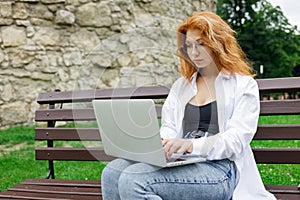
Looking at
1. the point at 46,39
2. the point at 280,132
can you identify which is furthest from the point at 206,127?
the point at 46,39

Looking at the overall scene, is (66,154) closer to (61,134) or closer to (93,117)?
(61,134)

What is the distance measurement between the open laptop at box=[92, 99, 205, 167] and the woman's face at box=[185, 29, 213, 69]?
48 cm

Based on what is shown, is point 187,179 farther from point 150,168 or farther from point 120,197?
point 120,197

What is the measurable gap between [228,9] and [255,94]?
23257 mm

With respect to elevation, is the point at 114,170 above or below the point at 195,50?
below

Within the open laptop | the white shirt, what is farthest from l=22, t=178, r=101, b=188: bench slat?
the open laptop

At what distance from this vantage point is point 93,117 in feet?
9.62

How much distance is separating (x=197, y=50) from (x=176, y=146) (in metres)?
0.50

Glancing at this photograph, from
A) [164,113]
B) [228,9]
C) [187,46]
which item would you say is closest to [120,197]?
[164,113]

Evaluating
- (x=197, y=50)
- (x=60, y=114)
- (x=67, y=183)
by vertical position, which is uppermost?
(x=197, y=50)

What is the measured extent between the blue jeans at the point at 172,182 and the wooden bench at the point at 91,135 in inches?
16.1

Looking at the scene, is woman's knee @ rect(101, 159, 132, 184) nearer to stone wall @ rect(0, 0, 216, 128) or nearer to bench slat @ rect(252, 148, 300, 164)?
bench slat @ rect(252, 148, 300, 164)

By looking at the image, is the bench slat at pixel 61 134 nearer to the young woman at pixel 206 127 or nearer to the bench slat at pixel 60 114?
the bench slat at pixel 60 114

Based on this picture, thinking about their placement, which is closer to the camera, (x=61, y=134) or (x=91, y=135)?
(x=91, y=135)
